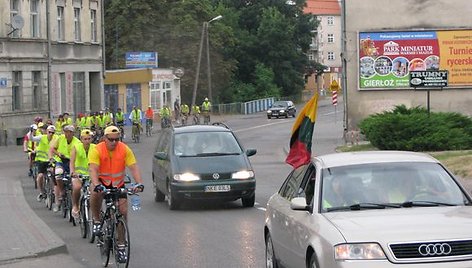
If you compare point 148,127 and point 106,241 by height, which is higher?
point 148,127

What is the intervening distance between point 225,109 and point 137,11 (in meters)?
13.7

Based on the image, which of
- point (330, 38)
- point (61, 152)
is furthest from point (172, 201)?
point (330, 38)

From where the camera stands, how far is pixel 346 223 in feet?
24.9

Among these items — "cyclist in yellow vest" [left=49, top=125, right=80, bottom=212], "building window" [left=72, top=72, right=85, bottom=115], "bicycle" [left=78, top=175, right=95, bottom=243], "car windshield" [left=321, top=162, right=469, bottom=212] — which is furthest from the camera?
"building window" [left=72, top=72, right=85, bottom=115]

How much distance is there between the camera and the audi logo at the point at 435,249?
23.1 feet

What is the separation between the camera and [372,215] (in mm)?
7797

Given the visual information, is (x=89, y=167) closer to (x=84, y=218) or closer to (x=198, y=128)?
(x=84, y=218)

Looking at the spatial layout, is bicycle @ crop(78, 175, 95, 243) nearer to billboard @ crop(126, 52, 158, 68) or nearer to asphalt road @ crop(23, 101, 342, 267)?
asphalt road @ crop(23, 101, 342, 267)

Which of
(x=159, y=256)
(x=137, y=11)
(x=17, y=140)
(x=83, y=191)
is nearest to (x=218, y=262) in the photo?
(x=159, y=256)

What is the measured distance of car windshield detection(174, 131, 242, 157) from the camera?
18.5 metres

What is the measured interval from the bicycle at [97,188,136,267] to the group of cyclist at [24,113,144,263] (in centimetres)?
4

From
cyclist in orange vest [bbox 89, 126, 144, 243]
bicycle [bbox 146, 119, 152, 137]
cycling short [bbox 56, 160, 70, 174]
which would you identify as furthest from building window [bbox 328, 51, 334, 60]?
cyclist in orange vest [bbox 89, 126, 144, 243]

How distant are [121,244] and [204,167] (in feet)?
23.4

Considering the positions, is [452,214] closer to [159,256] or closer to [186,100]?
[159,256]
